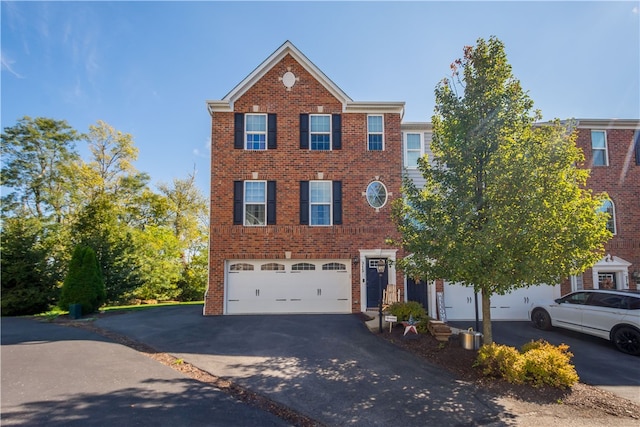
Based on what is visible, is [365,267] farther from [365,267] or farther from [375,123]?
[375,123]

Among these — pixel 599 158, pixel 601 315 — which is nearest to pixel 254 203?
pixel 601 315

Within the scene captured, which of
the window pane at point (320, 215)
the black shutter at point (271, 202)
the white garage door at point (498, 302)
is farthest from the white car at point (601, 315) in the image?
the black shutter at point (271, 202)

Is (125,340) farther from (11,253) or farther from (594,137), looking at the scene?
(594,137)

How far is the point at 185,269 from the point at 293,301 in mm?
16546

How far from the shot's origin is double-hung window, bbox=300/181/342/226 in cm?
1363

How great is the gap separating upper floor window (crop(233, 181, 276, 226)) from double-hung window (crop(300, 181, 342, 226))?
1.25 meters

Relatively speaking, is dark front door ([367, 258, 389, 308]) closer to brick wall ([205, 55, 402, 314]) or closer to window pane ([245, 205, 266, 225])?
brick wall ([205, 55, 402, 314])

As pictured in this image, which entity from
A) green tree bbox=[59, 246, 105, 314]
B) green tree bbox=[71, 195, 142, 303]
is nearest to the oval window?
green tree bbox=[59, 246, 105, 314]

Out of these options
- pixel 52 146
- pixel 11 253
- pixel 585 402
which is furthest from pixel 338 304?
pixel 52 146

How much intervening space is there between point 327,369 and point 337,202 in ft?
25.4

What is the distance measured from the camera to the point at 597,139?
14.1 m

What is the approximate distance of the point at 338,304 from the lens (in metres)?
13.4

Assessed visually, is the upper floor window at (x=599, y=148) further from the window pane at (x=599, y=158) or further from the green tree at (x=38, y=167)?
the green tree at (x=38, y=167)

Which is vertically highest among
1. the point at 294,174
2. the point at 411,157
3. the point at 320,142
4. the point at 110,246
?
the point at 320,142
